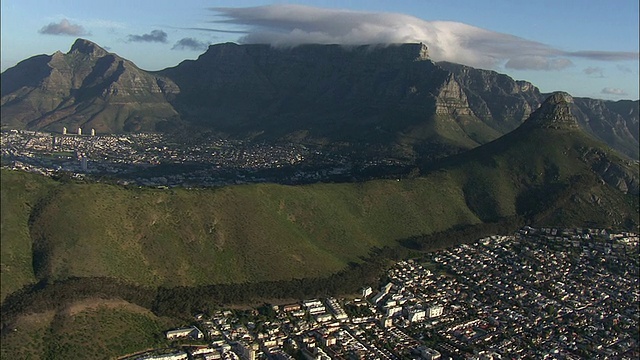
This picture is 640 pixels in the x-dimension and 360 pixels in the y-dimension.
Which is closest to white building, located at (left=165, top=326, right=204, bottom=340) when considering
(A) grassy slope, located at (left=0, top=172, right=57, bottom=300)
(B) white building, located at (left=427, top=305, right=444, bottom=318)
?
(A) grassy slope, located at (left=0, top=172, right=57, bottom=300)

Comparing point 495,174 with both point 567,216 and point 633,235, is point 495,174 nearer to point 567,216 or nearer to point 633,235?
point 567,216

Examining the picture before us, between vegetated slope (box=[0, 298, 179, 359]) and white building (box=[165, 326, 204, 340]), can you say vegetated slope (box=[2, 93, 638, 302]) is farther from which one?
white building (box=[165, 326, 204, 340])

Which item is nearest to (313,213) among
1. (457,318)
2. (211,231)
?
(211,231)

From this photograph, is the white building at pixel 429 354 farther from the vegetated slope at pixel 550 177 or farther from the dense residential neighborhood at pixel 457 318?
the vegetated slope at pixel 550 177

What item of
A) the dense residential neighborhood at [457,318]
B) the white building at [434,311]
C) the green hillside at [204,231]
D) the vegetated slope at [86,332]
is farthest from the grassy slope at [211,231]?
the white building at [434,311]

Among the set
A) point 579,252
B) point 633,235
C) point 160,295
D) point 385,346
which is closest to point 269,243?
point 160,295

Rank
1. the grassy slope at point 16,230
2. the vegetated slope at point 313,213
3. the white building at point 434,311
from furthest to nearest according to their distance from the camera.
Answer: the white building at point 434,311
the vegetated slope at point 313,213
the grassy slope at point 16,230

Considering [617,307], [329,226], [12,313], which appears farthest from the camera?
[329,226]
